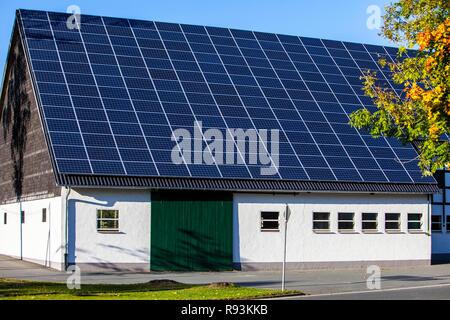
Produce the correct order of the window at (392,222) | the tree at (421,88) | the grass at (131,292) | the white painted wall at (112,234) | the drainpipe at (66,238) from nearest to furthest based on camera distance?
the tree at (421,88) → the grass at (131,292) → the drainpipe at (66,238) → the white painted wall at (112,234) → the window at (392,222)

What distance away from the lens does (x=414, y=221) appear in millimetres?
36750

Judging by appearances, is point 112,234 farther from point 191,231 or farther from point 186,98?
point 186,98

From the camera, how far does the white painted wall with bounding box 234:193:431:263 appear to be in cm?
3338

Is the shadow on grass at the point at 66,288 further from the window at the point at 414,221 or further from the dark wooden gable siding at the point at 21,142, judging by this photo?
the window at the point at 414,221

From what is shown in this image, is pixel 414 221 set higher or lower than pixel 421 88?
lower

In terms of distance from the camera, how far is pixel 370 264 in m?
35.5

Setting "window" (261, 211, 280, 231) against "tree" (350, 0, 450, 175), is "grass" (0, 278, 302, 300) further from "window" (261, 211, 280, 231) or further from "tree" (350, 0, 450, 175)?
"window" (261, 211, 280, 231)

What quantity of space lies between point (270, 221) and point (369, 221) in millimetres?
4744

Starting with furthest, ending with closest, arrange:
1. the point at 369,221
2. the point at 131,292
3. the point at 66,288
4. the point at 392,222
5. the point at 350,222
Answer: the point at 392,222, the point at 369,221, the point at 350,222, the point at 66,288, the point at 131,292

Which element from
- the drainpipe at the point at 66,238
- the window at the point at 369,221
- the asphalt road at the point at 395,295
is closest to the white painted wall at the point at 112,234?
the drainpipe at the point at 66,238

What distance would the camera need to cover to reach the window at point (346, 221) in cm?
3516

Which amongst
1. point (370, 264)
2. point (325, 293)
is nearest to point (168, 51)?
point (370, 264)

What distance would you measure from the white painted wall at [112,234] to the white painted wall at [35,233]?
0.77 metres

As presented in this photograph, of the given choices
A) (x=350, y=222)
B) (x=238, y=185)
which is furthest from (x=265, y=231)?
(x=350, y=222)
